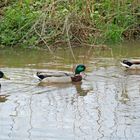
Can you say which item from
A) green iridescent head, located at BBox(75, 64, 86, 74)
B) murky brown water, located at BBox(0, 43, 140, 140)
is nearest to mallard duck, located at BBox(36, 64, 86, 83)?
murky brown water, located at BBox(0, 43, 140, 140)

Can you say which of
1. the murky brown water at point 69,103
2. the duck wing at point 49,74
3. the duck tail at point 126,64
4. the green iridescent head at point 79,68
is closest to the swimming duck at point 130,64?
the duck tail at point 126,64

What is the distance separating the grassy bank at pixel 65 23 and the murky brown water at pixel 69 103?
1477 millimetres

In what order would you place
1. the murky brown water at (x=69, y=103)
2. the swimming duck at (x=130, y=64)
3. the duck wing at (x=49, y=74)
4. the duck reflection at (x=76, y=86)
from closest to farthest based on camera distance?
the murky brown water at (x=69, y=103) → the duck reflection at (x=76, y=86) → the duck wing at (x=49, y=74) → the swimming duck at (x=130, y=64)

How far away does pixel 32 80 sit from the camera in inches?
481

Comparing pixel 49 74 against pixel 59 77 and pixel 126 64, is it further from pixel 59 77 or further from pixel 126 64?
pixel 126 64

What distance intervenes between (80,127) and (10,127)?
97 cm

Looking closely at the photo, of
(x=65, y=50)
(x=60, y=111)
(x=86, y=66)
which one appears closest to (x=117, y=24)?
(x=65, y=50)

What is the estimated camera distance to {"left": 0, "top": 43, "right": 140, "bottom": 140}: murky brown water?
8.58m

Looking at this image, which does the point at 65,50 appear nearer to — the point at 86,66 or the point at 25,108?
the point at 86,66

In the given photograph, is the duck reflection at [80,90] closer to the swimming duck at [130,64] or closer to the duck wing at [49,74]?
the duck wing at [49,74]

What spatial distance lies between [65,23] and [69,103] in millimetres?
5595

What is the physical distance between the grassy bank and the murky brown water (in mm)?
1477

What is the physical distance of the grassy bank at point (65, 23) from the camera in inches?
646

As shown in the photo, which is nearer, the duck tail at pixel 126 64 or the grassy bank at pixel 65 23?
the duck tail at pixel 126 64
